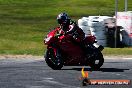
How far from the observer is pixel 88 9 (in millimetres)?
41312

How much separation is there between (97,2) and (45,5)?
5.04 meters

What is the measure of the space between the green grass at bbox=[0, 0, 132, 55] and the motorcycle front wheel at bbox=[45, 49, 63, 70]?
4995mm

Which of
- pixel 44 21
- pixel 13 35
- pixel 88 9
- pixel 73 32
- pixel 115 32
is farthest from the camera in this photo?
pixel 88 9

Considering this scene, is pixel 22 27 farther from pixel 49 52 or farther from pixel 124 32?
pixel 49 52

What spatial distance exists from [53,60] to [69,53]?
0.51 m

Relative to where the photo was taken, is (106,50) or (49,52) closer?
(49,52)

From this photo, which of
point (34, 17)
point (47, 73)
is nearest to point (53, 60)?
point (47, 73)

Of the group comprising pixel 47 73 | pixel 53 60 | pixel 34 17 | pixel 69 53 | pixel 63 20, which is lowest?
pixel 34 17

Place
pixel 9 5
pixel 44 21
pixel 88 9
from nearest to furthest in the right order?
pixel 44 21 → pixel 88 9 → pixel 9 5

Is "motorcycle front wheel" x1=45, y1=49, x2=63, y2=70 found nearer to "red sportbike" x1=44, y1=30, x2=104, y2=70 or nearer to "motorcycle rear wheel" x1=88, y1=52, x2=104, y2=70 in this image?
"red sportbike" x1=44, y1=30, x2=104, y2=70

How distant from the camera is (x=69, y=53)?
1527 centimetres

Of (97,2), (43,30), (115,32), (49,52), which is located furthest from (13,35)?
(97,2)

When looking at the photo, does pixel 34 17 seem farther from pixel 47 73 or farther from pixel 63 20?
pixel 47 73

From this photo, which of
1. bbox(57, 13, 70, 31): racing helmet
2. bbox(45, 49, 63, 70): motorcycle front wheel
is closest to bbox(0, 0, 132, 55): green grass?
bbox(45, 49, 63, 70): motorcycle front wheel
